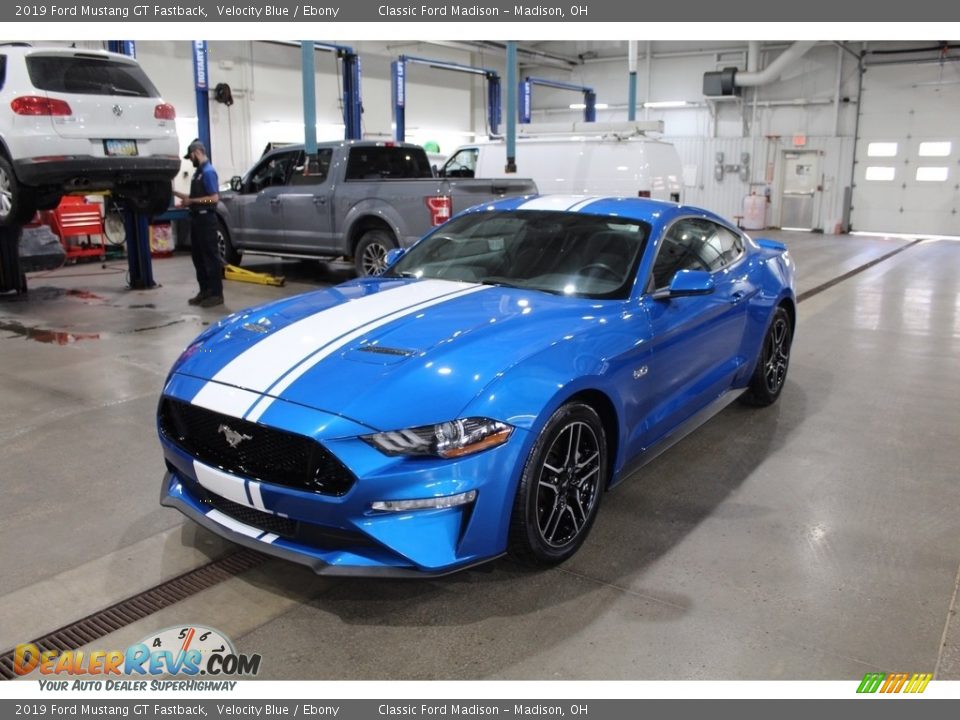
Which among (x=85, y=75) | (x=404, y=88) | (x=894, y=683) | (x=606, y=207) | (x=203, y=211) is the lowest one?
(x=894, y=683)

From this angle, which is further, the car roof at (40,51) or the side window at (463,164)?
the side window at (463,164)

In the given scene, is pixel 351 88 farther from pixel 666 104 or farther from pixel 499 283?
pixel 666 104

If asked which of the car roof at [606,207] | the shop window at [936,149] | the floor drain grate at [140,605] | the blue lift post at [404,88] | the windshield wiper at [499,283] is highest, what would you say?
the blue lift post at [404,88]

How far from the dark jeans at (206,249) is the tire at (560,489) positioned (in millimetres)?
6523

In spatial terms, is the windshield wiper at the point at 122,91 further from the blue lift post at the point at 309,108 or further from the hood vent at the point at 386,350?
the hood vent at the point at 386,350

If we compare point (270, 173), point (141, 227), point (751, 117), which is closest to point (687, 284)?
point (141, 227)

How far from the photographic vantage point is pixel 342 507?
8.36 ft

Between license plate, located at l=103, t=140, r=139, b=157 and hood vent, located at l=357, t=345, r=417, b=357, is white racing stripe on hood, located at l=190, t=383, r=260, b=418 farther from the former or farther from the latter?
license plate, located at l=103, t=140, r=139, b=157

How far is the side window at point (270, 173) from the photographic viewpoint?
10477mm

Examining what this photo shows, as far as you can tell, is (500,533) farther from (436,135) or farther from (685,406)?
(436,135)

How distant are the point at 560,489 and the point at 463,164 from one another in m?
13.9

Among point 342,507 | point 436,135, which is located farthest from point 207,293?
point 436,135

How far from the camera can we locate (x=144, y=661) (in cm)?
259

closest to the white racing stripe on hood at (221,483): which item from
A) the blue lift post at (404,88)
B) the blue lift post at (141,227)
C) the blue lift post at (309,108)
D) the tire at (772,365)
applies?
the tire at (772,365)
